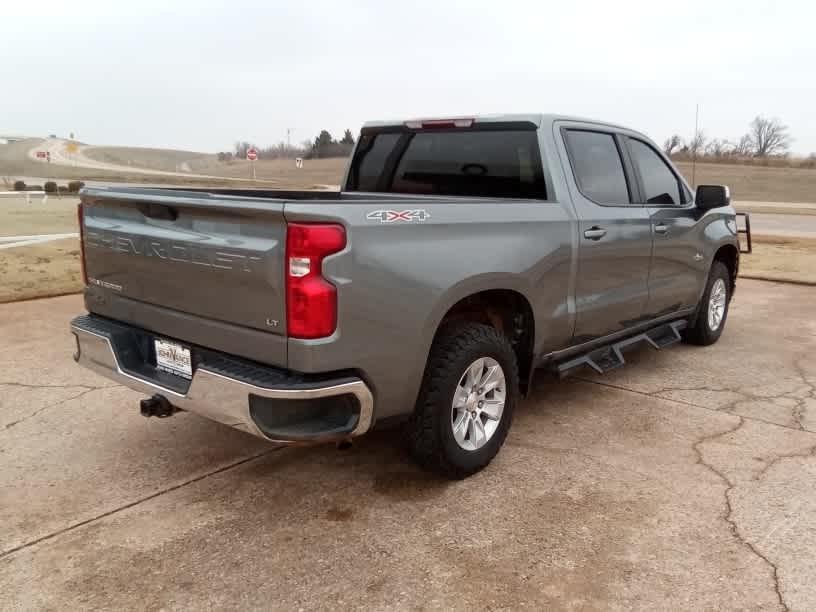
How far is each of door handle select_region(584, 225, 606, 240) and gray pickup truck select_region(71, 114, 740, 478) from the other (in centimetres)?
1

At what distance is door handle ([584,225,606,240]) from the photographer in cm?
409

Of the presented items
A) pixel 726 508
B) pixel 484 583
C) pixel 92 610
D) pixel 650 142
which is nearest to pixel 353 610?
pixel 484 583

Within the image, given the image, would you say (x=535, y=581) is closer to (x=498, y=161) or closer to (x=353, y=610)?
(x=353, y=610)

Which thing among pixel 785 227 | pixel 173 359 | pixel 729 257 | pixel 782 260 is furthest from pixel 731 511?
pixel 785 227

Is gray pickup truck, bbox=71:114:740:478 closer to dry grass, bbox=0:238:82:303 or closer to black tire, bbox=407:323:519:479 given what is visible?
black tire, bbox=407:323:519:479

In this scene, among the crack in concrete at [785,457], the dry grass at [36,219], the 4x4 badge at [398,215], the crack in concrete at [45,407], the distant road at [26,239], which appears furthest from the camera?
the dry grass at [36,219]

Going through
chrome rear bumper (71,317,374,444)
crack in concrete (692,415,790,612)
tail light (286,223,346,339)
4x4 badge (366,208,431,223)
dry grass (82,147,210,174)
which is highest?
dry grass (82,147,210,174)

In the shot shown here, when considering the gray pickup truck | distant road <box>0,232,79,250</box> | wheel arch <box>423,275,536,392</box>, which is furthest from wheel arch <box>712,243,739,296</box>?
distant road <box>0,232,79,250</box>

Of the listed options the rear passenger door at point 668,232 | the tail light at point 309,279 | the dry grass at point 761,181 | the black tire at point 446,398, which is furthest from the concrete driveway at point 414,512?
the dry grass at point 761,181

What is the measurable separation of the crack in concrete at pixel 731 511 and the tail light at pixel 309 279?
1.98 m

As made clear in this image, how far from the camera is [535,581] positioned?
2705 millimetres

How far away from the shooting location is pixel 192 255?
9.71ft

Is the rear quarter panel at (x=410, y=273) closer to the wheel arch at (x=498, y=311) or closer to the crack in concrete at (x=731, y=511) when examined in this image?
the wheel arch at (x=498, y=311)

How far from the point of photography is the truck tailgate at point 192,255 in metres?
2.72
